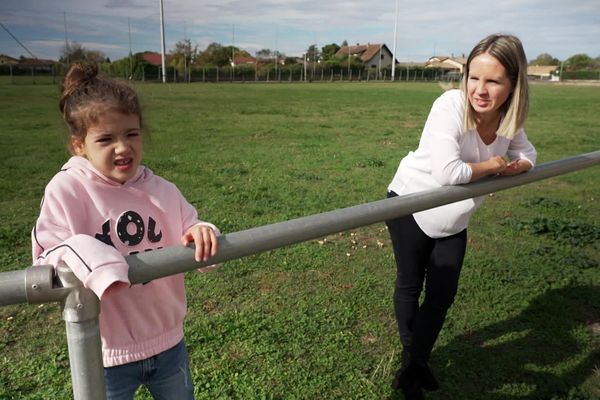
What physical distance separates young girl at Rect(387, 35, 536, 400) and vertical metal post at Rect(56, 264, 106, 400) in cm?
142

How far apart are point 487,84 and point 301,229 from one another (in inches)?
51.5

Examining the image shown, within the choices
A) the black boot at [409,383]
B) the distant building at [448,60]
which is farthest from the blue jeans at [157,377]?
the distant building at [448,60]

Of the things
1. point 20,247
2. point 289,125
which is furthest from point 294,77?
point 20,247

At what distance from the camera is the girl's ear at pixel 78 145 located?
163cm

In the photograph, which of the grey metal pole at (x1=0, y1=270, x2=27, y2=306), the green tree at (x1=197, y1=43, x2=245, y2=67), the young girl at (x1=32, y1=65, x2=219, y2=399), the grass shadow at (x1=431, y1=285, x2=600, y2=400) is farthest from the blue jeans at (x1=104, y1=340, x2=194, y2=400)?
the green tree at (x1=197, y1=43, x2=245, y2=67)

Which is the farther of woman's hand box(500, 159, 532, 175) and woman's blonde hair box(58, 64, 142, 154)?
woman's hand box(500, 159, 532, 175)

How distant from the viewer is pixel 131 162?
63.0 inches

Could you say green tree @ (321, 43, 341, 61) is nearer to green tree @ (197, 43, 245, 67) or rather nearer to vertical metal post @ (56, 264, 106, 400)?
green tree @ (197, 43, 245, 67)

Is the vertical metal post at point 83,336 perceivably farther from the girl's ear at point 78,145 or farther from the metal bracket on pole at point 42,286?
the girl's ear at point 78,145

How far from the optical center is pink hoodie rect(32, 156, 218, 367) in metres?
1.48

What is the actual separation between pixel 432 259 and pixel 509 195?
5.01 m

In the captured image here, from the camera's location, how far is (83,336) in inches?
43.6

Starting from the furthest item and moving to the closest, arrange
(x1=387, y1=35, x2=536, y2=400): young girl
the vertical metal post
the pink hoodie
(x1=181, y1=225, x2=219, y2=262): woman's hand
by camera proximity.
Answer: (x1=387, y1=35, x2=536, y2=400): young girl < the pink hoodie < (x1=181, y1=225, x2=219, y2=262): woman's hand < the vertical metal post

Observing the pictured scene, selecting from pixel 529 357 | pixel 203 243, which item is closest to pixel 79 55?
pixel 203 243
